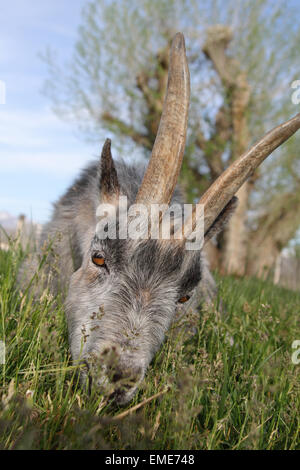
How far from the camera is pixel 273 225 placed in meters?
17.7

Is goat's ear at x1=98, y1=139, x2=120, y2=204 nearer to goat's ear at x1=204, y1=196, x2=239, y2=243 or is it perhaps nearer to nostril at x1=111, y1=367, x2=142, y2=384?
goat's ear at x1=204, y1=196, x2=239, y2=243

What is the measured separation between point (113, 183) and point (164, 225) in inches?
27.4

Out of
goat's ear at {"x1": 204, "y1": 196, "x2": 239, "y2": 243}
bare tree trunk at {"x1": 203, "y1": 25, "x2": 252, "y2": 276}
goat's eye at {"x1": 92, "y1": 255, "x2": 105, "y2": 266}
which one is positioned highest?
bare tree trunk at {"x1": 203, "y1": 25, "x2": 252, "y2": 276}

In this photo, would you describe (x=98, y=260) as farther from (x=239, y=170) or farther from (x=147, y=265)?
(x=239, y=170)

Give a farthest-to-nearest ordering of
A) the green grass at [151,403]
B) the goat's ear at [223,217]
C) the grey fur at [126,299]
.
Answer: the goat's ear at [223,217] → the grey fur at [126,299] → the green grass at [151,403]

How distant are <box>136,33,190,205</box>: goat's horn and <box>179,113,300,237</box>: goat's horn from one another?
0.32m

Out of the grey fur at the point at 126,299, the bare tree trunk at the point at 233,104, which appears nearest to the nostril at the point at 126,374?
the grey fur at the point at 126,299

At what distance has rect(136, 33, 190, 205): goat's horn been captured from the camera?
2.95 meters

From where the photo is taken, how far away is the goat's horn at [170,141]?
2.95 metres

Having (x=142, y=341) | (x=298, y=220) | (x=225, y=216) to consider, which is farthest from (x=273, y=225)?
(x=142, y=341)

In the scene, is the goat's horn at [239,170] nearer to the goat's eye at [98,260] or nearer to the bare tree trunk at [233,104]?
the goat's eye at [98,260]

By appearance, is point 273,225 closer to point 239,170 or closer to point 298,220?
point 298,220

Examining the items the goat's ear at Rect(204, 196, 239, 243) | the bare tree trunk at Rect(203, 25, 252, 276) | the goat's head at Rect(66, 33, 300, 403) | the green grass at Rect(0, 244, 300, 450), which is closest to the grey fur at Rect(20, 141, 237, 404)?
the goat's head at Rect(66, 33, 300, 403)

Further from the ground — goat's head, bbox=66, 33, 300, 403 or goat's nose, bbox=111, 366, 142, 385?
goat's head, bbox=66, 33, 300, 403
